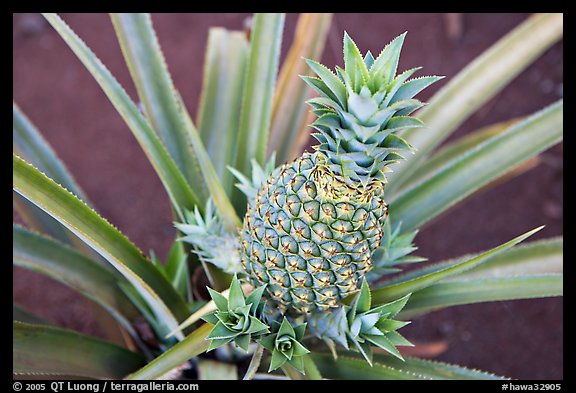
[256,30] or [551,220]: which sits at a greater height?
[551,220]

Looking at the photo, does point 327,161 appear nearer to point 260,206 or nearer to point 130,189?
point 260,206

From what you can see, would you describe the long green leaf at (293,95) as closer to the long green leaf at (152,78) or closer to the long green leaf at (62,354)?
the long green leaf at (152,78)

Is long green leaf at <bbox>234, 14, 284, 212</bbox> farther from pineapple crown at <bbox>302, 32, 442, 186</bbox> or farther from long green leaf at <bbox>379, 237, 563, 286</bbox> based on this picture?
long green leaf at <bbox>379, 237, 563, 286</bbox>

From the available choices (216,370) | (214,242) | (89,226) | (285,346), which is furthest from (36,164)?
(285,346)

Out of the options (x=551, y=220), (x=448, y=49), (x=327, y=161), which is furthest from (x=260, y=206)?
(x=448, y=49)

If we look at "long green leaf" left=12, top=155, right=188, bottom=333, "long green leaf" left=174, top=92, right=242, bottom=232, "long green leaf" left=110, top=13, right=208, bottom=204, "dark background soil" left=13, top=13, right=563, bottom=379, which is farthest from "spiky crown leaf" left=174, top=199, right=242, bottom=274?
"dark background soil" left=13, top=13, right=563, bottom=379

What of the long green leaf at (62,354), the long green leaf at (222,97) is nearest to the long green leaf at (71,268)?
the long green leaf at (62,354)
